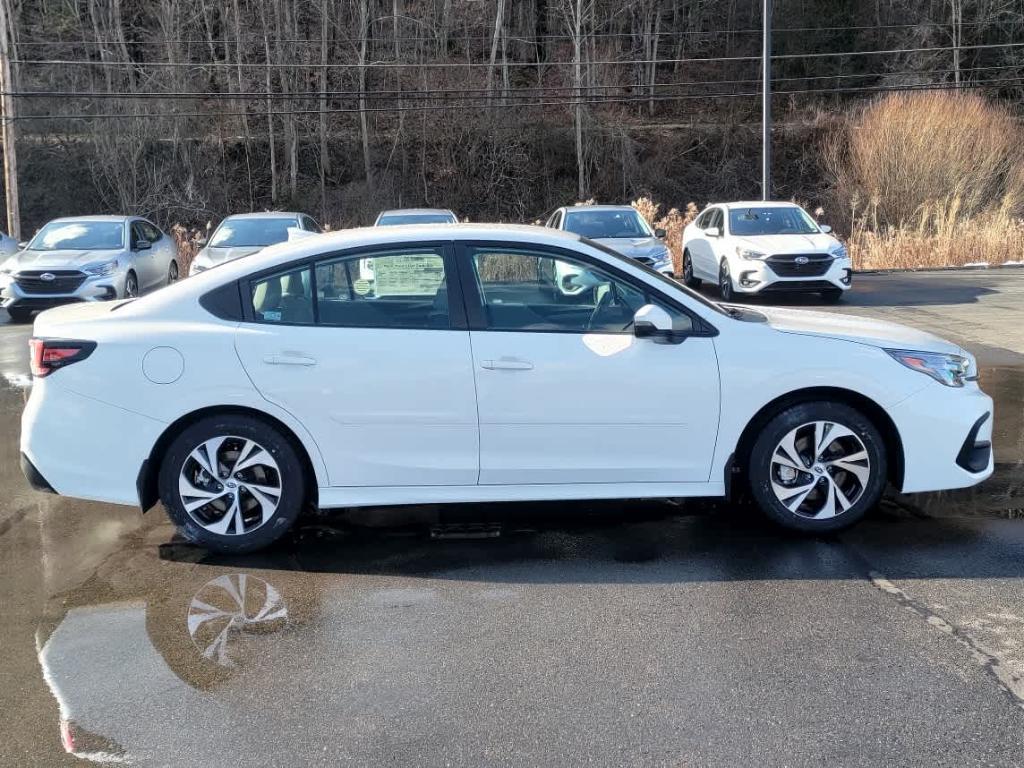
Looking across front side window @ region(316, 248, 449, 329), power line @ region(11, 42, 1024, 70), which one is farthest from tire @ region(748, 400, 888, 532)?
power line @ region(11, 42, 1024, 70)

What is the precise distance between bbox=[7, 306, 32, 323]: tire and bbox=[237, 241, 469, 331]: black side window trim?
1221 centimetres

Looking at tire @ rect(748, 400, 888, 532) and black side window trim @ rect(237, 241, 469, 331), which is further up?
black side window trim @ rect(237, 241, 469, 331)

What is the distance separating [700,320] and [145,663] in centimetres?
306

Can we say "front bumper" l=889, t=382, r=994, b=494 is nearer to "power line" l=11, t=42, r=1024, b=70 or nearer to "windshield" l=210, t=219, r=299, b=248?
"windshield" l=210, t=219, r=299, b=248

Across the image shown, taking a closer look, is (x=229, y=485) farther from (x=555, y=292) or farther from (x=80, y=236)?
(x=80, y=236)

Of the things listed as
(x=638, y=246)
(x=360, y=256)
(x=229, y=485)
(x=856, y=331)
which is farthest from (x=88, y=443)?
(x=638, y=246)

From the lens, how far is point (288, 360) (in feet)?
16.9

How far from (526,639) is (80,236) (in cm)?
1491

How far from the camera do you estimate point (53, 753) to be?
11.1 feet

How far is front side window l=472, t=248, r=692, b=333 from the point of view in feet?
17.4

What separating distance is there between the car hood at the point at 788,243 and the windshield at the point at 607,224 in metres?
1.67

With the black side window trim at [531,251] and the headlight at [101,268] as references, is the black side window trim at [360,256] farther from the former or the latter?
the headlight at [101,268]

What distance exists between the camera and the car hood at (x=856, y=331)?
17.8 ft

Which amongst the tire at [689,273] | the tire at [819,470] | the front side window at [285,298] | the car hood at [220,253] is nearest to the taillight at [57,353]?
the front side window at [285,298]
